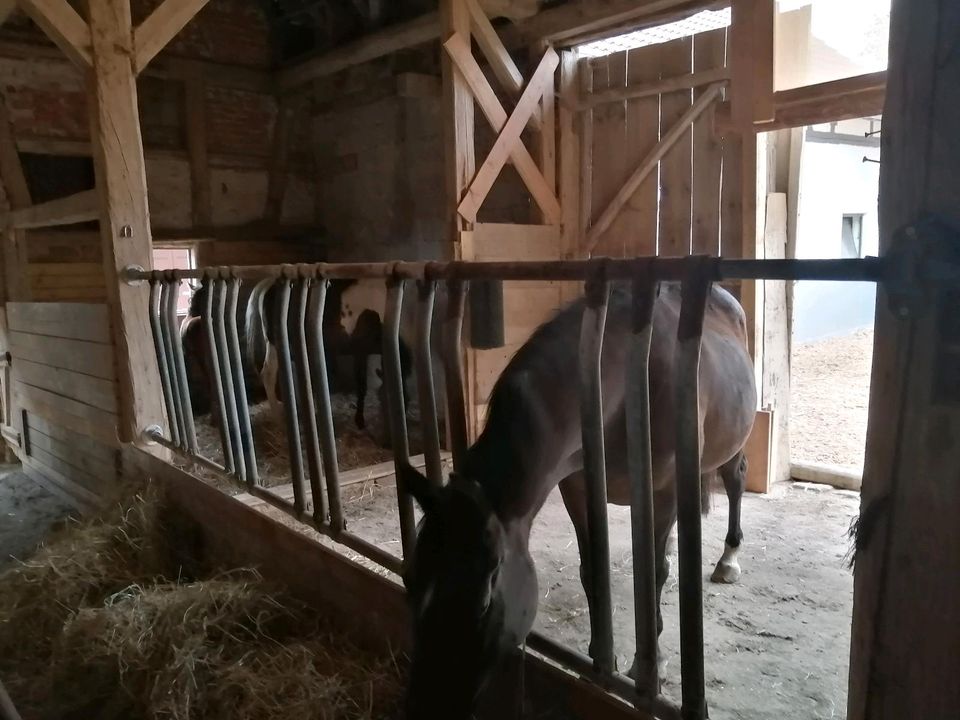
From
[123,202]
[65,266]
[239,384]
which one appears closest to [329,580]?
[239,384]

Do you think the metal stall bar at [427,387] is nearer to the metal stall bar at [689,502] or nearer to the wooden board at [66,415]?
the metal stall bar at [689,502]

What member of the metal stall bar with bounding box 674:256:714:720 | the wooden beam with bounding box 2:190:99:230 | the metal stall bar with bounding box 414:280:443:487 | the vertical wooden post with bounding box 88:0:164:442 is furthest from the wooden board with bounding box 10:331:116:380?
the metal stall bar with bounding box 674:256:714:720

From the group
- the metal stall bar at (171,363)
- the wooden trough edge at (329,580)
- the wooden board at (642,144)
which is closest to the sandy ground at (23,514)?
the wooden trough edge at (329,580)

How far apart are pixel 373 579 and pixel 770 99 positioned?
6.41ft

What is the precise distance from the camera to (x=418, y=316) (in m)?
1.78

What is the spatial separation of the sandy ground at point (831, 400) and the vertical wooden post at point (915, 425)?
2361 mm

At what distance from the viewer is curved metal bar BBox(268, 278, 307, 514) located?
2242mm

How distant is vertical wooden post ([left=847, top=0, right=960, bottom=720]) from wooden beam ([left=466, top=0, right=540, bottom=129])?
11.2ft

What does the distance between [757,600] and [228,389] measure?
6.85 feet

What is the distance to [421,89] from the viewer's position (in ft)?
18.4

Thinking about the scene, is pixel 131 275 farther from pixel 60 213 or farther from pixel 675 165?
pixel 675 165

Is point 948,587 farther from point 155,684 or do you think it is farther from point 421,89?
point 421,89

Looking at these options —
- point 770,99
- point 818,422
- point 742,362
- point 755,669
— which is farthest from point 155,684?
point 818,422

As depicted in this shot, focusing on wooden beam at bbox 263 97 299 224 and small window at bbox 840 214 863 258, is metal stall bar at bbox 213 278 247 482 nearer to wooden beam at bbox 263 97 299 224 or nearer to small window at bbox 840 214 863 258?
wooden beam at bbox 263 97 299 224
